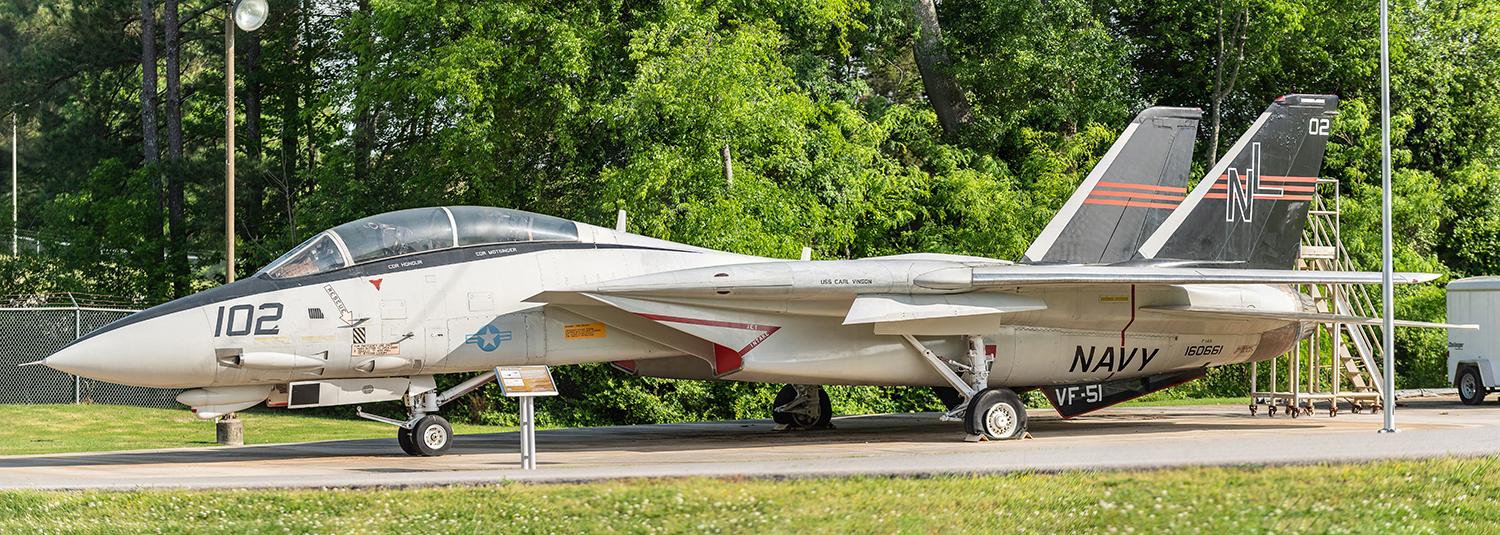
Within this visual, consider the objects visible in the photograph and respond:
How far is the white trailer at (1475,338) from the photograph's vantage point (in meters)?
19.9

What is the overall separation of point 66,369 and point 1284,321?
1499cm

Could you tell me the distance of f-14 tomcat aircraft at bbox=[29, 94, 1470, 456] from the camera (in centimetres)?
1106

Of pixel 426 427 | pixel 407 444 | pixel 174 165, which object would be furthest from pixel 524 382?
pixel 174 165

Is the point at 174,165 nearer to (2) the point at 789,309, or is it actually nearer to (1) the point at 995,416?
(2) the point at 789,309

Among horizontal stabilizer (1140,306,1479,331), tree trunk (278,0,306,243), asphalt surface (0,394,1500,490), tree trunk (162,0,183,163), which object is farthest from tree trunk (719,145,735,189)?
tree trunk (162,0,183,163)

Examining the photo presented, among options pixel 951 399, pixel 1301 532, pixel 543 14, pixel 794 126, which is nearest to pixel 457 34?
pixel 543 14

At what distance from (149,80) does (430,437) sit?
20.2 m

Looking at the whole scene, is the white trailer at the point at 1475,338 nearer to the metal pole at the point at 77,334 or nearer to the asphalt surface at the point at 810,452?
the asphalt surface at the point at 810,452

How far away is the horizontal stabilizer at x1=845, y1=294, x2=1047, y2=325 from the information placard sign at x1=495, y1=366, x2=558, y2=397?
385 cm

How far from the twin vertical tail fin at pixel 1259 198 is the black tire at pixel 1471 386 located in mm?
6567

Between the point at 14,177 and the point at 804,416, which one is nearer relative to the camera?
the point at 804,416

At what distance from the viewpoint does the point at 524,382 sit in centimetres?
971

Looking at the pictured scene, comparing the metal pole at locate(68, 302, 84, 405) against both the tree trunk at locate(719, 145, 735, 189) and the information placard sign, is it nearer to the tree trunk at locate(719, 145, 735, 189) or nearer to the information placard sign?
the tree trunk at locate(719, 145, 735, 189)

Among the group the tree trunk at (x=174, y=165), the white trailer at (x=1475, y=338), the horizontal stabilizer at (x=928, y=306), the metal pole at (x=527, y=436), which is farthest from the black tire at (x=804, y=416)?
the tree trunk at (x=174, y=165)
